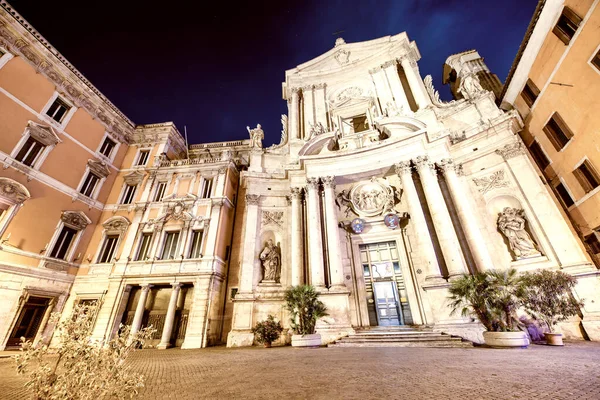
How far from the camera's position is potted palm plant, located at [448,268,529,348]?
6.75 meters

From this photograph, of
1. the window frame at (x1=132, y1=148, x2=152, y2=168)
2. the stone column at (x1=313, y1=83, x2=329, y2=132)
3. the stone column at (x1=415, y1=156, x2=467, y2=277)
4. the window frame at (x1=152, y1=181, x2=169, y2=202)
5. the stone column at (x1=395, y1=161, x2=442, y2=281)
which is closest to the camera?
the stone column at (x1=415, y1=156, x2=467, y2=277)

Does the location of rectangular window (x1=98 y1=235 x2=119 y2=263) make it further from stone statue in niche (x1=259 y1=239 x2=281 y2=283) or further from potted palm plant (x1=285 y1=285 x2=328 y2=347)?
potted palm plant (x1=285 y1=285 x2=328 y2=347)

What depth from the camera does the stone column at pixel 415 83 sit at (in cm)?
1540

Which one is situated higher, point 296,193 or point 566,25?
point 566,25

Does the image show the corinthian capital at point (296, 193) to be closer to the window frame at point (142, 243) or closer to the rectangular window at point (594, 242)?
the window frame at point (142, 243)

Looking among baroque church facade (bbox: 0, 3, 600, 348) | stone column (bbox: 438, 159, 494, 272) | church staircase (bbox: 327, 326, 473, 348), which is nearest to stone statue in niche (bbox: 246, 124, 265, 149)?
baroque church facade (bbox: 0, 3, 600, 348)

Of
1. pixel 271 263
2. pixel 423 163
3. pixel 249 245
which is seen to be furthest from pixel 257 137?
pixel 423 163

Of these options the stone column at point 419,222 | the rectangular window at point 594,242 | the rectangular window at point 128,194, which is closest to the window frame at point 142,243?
the rectangular window at point 128,194

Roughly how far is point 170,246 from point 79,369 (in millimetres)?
14321

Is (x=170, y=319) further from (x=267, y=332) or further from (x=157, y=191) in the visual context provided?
(x=157, y=191)

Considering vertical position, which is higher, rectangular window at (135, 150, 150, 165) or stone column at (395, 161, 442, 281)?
rectangular window at (135, 150, 150, 165)

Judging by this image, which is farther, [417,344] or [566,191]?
[566,191]

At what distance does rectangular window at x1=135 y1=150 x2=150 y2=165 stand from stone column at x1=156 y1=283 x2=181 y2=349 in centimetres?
1083

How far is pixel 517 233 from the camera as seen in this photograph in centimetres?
1032
